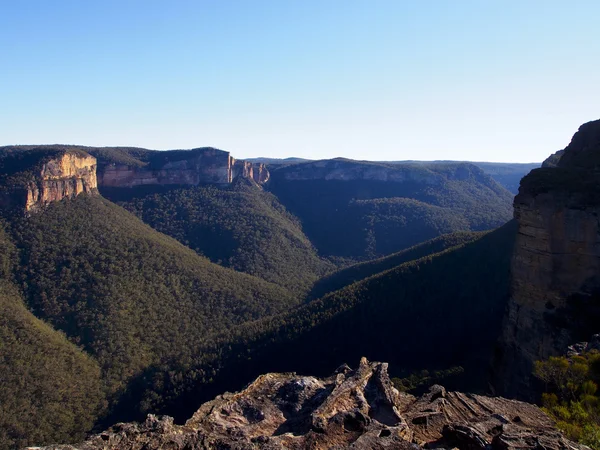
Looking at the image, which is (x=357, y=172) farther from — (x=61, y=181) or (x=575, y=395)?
(x=575, y=395)

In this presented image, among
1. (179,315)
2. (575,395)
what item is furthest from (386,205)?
(575,395)

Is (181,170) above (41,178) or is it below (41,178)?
above

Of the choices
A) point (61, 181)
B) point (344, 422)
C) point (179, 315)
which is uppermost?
point (61, 181)

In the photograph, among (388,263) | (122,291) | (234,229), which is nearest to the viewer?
(122,291)

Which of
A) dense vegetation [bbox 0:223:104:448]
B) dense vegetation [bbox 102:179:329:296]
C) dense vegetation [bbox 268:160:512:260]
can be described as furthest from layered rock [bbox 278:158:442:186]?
dense vegetation [bbox 0:223:104:448]

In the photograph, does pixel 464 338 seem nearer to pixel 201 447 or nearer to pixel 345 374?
pixel 345 374

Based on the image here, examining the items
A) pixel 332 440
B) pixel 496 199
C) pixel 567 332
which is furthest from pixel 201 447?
pixel 496 199

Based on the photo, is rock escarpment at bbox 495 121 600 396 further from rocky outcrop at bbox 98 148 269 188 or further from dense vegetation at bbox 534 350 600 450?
rocky outcrop at bbox 98 148 269 188
